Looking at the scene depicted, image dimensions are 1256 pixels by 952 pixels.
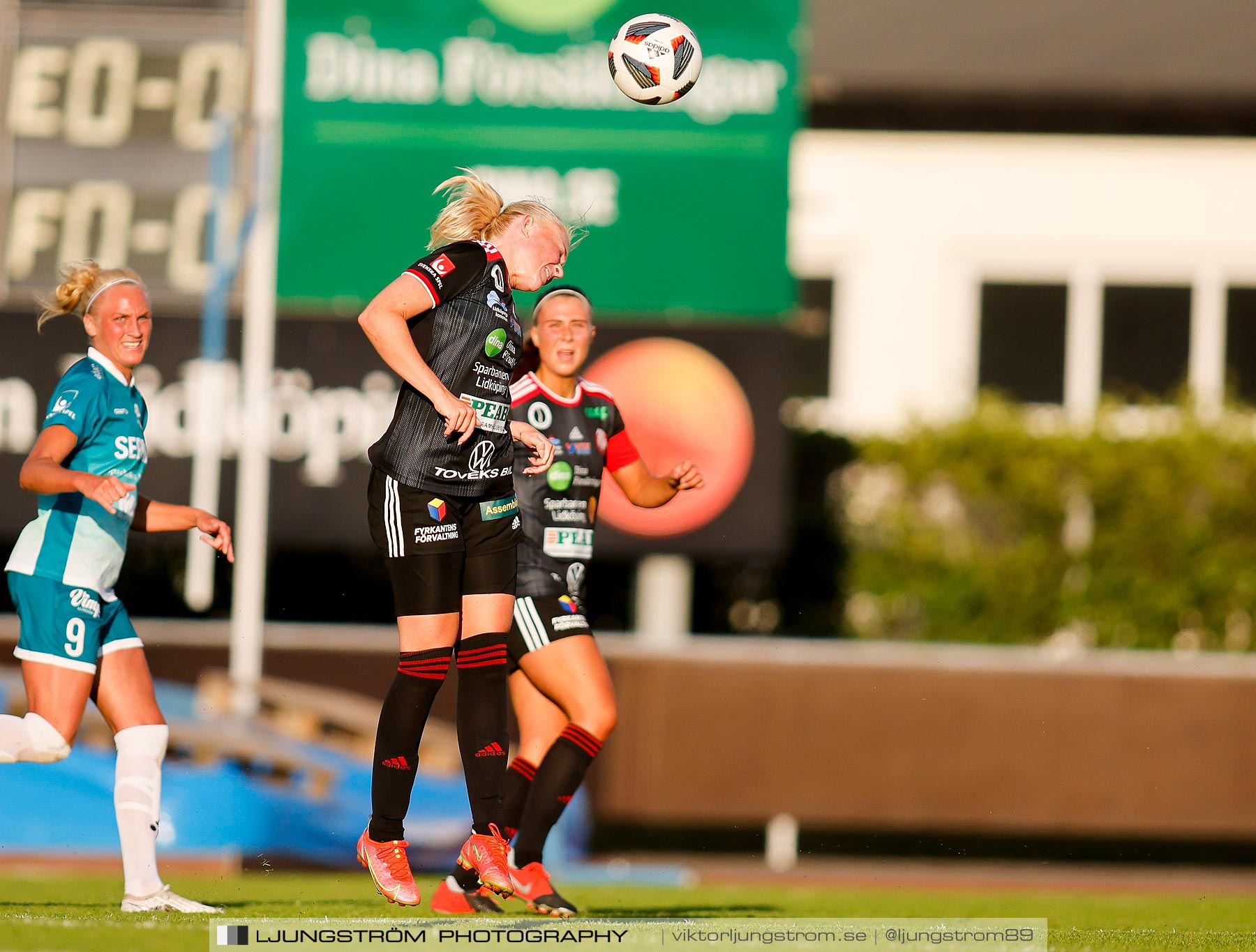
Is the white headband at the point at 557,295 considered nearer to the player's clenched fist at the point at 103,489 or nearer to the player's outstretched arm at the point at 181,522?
the player's outstretched arm at the point at 181,522

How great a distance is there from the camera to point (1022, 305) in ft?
52.7

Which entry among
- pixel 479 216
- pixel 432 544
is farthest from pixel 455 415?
pixel 479 216

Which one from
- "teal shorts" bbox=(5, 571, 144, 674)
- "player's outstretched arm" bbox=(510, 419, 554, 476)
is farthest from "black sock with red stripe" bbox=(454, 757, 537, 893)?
"teal shorts" bbox=(5, 571, 144, 674)

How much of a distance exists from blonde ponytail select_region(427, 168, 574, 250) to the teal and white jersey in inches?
43.9

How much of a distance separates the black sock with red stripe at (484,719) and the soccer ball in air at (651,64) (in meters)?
2.21

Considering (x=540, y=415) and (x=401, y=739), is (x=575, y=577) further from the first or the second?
(x=401, y=739)

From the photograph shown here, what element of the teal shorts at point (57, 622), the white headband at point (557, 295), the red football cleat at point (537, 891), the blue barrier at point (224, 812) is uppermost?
the white headband at point (557, 295)

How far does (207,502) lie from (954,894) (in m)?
5.35

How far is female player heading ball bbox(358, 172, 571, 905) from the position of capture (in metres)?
5.26

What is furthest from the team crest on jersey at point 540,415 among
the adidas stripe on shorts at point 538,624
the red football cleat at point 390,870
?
the red football cleat at point 390,870

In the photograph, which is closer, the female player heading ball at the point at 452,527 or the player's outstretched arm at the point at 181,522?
the female player heading ball at the point at 452,527

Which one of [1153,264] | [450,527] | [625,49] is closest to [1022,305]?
[1153,264]

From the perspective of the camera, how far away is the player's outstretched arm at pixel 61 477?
507 centimetres

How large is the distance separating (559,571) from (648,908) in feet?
5.07
